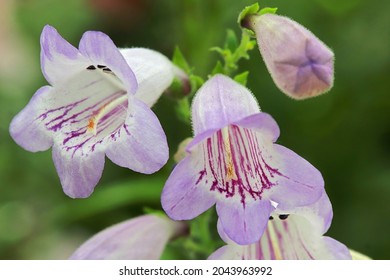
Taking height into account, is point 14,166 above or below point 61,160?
below

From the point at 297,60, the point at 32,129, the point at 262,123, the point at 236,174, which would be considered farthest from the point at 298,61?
the point at 32,129

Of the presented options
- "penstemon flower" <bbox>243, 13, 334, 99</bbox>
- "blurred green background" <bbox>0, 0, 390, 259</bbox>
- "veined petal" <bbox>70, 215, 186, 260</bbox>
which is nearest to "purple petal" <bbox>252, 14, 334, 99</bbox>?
"penstemon flower" <bbox>243, 13, 334, 99</bbox>

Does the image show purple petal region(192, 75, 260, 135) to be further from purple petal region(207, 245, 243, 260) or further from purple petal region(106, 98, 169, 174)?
purple petal region(207, 245, 243, 260)

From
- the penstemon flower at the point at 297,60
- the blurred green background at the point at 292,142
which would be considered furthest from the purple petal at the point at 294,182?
the blurred green background at the point at 292,142

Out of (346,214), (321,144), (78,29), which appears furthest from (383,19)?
(78,29)

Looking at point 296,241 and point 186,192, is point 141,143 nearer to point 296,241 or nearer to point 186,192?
point 186,192

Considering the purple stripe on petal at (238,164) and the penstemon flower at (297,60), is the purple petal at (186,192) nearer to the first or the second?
the purple stripe on petal at (238,164)
